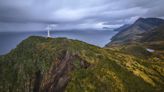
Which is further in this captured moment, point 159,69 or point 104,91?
point 159,69

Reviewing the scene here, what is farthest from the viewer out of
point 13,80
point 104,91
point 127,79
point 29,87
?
point 13,80

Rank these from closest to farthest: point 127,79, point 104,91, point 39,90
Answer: point 104,91, point 127,79, point 39,90

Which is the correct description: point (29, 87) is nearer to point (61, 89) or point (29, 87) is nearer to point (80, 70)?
point (61, 89)

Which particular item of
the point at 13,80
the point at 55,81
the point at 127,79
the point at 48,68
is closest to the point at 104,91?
the point at 127,79

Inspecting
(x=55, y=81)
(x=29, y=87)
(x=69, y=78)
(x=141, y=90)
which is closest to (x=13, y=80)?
(x=29, y=87)

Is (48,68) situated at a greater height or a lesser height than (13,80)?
greater

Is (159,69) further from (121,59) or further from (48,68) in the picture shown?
(48,68)

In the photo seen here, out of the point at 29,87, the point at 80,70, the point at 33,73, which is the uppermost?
the point at 80,70
